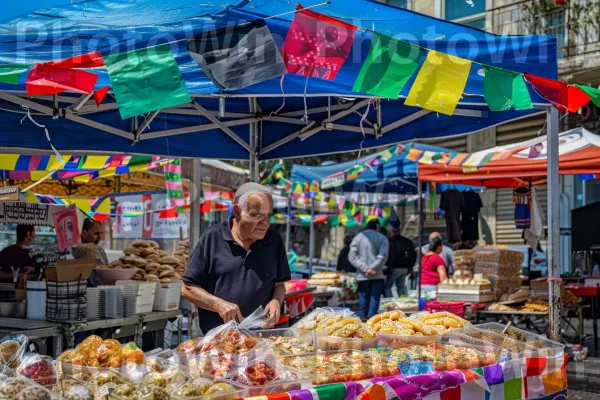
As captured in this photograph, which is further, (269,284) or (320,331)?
(269,284)

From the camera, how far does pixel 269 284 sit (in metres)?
5.09

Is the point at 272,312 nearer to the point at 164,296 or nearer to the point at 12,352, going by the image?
the point at 12,352

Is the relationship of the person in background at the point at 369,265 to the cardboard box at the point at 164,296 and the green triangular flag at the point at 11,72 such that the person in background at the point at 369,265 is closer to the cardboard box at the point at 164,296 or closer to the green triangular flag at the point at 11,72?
the cardboard box at the point at 164,296

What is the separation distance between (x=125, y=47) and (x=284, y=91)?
1286mm

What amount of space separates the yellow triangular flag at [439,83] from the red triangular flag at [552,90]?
629mm

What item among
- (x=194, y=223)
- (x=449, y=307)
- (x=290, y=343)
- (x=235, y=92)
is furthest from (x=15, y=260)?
(x=290, y=343)

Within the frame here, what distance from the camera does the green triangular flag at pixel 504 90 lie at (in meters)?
5.35

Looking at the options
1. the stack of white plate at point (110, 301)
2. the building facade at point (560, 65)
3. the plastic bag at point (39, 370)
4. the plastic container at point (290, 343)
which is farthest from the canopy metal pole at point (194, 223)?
the building facade at point (560, 65)

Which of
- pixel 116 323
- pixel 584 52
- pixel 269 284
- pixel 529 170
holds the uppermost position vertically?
pixel 584 52

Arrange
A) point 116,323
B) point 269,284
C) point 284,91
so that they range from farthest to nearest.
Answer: point 116,323
point 284,91
point 269,284

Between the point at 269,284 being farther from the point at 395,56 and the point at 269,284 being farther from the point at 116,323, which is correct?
the point at 116,323

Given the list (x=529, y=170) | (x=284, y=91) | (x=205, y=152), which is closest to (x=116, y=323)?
(x=205, y=152)

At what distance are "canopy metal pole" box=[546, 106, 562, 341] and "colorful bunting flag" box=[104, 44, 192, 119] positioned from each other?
10.1 ft

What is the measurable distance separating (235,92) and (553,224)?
279 cm
